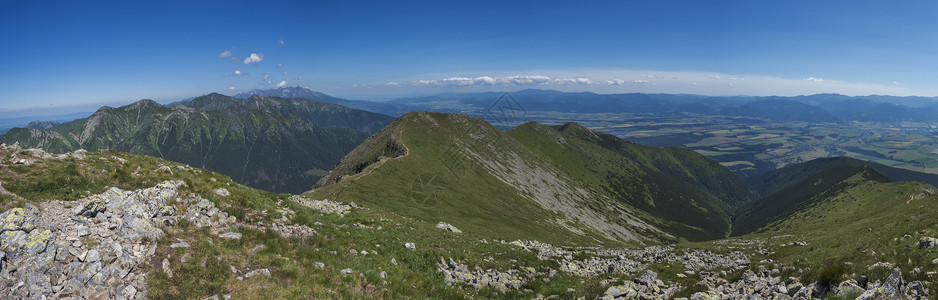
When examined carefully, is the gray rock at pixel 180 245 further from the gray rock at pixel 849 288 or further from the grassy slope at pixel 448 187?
the grassy slope at pixel 448 187

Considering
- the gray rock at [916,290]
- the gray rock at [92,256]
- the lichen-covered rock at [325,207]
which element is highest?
the gray rock at [92,256]

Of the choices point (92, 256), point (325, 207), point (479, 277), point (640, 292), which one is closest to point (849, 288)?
point (640, 292)

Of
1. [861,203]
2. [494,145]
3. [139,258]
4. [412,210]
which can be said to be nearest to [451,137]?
[494,145]

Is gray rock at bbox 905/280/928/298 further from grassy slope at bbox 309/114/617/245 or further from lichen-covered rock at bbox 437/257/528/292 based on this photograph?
grassy slope at bbox 309/114/617/245

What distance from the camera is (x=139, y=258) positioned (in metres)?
12.9

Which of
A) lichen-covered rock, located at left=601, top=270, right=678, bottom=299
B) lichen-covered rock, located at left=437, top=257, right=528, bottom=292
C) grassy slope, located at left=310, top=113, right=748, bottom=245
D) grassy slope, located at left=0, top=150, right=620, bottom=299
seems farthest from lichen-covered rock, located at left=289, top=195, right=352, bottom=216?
lichen-covered rock, located at left=601, top=270, right=678, bottom=299

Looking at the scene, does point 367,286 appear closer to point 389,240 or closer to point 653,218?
point 389,240

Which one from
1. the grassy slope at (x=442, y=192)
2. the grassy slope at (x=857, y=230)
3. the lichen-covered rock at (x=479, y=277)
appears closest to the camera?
the grassy slope at (x=857, y=230)

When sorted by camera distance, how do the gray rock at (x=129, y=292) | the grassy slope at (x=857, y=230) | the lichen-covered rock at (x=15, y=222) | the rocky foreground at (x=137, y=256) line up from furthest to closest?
the grassy slope at (x=857, y=230)
the lichen-covered rock at (x=15, y=222)
the gray rock at (x=129, y=292)
the rocky foreground at (x=137, y=256)

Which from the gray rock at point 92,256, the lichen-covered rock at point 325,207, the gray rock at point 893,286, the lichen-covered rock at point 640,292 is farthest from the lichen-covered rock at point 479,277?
the gray rock at point 893,286

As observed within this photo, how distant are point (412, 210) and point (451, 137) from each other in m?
112

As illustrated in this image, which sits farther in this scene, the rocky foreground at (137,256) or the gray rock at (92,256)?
the gray rock at (92,256)

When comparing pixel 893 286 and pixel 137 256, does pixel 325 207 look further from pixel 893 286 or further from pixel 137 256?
pixel 893 286

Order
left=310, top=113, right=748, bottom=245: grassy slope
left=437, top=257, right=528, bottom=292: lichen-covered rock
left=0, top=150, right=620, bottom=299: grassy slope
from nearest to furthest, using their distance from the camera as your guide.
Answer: left=0, top=150, right=620, bottom=299: grassy slope
left=437, top=257, right=528, bottom=292: lichen-covered rock
left=310, top=113, right=748, bottom=245: grassy slope
